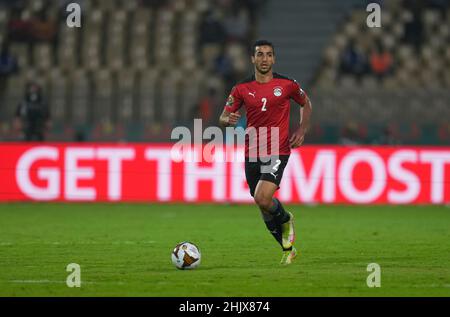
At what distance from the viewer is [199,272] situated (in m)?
11.1

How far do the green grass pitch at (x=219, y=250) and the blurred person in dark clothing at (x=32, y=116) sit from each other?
7.44ft

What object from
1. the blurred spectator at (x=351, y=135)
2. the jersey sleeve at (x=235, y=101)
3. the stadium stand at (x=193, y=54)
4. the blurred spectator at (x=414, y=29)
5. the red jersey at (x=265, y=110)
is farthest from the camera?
the blurred spectator at (x=414, y=29)

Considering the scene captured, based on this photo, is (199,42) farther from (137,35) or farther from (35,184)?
(35,184)

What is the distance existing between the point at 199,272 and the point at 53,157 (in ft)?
37.7

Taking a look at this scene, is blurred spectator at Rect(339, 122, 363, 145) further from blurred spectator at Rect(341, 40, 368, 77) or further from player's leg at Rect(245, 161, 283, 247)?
player's leg at Rect(245, 161, 283, 247)

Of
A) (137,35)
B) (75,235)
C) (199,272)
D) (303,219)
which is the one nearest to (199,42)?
(137,35)

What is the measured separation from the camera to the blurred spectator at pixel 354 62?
2678cm

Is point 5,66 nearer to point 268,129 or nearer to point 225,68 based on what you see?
point 225,68

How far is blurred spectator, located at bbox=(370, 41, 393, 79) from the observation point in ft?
87.8

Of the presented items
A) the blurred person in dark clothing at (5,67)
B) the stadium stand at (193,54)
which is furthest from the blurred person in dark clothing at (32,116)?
the blurred person in dark clothing at (5,67)

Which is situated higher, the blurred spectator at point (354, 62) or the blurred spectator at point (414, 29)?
the blurred spectator at point (414, 29)

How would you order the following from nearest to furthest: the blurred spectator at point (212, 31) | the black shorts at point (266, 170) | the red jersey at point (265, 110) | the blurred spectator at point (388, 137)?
the black shorts at point (266, 170) < the red jersey at point (265, 110) < the blurred spectator at point (388, 137) < the blurred spectator at point (212, 31)

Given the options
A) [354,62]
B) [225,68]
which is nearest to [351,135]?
[354,62]

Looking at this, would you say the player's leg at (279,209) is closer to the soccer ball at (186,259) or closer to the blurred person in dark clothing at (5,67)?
the soccer ball at (186,259)
